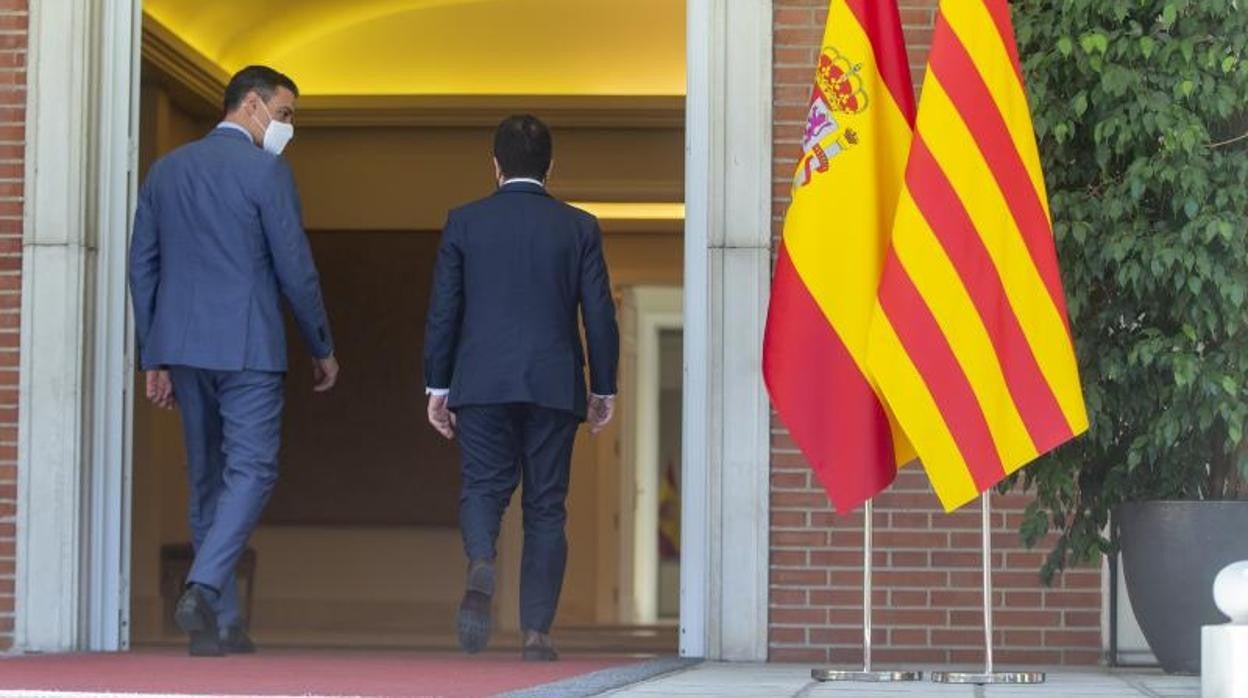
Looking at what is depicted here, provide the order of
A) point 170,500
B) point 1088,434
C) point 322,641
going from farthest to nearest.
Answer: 1. point 170,500
2. point 322,641
3. point 1088,434

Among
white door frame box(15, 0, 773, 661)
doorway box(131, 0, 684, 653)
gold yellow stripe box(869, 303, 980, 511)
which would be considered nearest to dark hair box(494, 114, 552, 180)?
white door frame box(15, 0, 773, 661)

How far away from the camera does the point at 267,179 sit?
20.9 feet

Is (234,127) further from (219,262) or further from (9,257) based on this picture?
(9,257)

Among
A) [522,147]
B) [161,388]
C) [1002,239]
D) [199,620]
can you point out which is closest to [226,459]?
[161,388]

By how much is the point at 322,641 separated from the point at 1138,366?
5.02 m

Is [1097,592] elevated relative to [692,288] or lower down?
lower down

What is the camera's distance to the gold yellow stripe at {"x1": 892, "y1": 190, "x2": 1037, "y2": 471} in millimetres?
5418

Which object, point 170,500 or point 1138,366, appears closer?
point 1138,366

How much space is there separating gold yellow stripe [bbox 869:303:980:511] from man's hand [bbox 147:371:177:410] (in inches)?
81.9

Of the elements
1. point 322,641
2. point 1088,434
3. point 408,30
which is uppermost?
point 408,30

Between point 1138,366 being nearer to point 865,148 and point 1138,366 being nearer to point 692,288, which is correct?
point 865,148

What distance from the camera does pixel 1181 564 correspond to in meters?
5.61

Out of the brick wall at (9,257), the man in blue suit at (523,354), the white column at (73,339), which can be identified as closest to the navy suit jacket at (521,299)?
the man in blue suit at (523,354)

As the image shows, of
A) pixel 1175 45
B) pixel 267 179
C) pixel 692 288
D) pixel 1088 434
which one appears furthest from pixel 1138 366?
pixel 267 179
